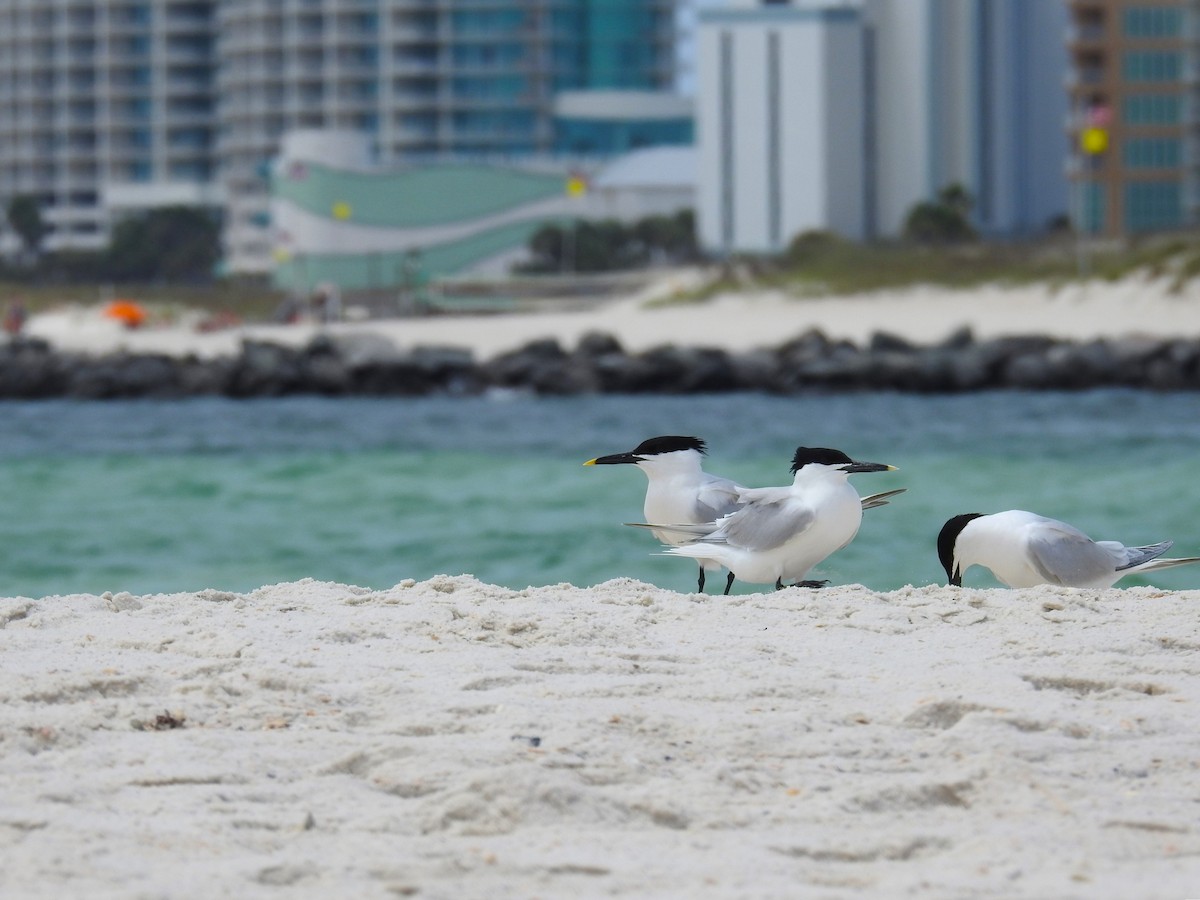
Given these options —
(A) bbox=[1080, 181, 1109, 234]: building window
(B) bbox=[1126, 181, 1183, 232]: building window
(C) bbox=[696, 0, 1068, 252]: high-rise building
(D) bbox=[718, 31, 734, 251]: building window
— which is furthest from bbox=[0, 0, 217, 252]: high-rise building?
(B) bbox=[1126, 181, 1183, 232]: building window

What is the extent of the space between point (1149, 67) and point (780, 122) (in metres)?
13.7

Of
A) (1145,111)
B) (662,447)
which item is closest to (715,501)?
(662,447)

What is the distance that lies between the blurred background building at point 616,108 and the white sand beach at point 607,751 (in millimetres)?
47752

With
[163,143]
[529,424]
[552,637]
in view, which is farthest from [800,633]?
[163,143]

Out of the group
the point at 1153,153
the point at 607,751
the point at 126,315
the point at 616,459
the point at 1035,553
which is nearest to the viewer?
the point at 607,751

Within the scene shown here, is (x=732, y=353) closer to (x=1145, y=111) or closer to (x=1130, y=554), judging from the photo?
(x=1130, y=554)

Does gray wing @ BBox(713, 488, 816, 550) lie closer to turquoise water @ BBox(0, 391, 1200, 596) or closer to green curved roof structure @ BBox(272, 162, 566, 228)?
turquoise water @ BBox(0, 391, 1200, 596)

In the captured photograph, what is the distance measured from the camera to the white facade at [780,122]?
6994cm

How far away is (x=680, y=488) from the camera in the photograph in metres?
6.79

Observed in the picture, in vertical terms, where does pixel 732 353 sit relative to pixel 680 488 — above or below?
below

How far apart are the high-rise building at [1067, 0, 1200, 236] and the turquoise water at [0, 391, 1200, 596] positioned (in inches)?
1629

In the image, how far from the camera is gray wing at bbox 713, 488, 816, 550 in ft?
20.3

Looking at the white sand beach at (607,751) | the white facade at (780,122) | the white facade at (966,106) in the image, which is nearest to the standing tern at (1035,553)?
the white sand beach at (607,751)

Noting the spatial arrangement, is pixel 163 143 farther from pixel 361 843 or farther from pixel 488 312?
pixel 361 843
